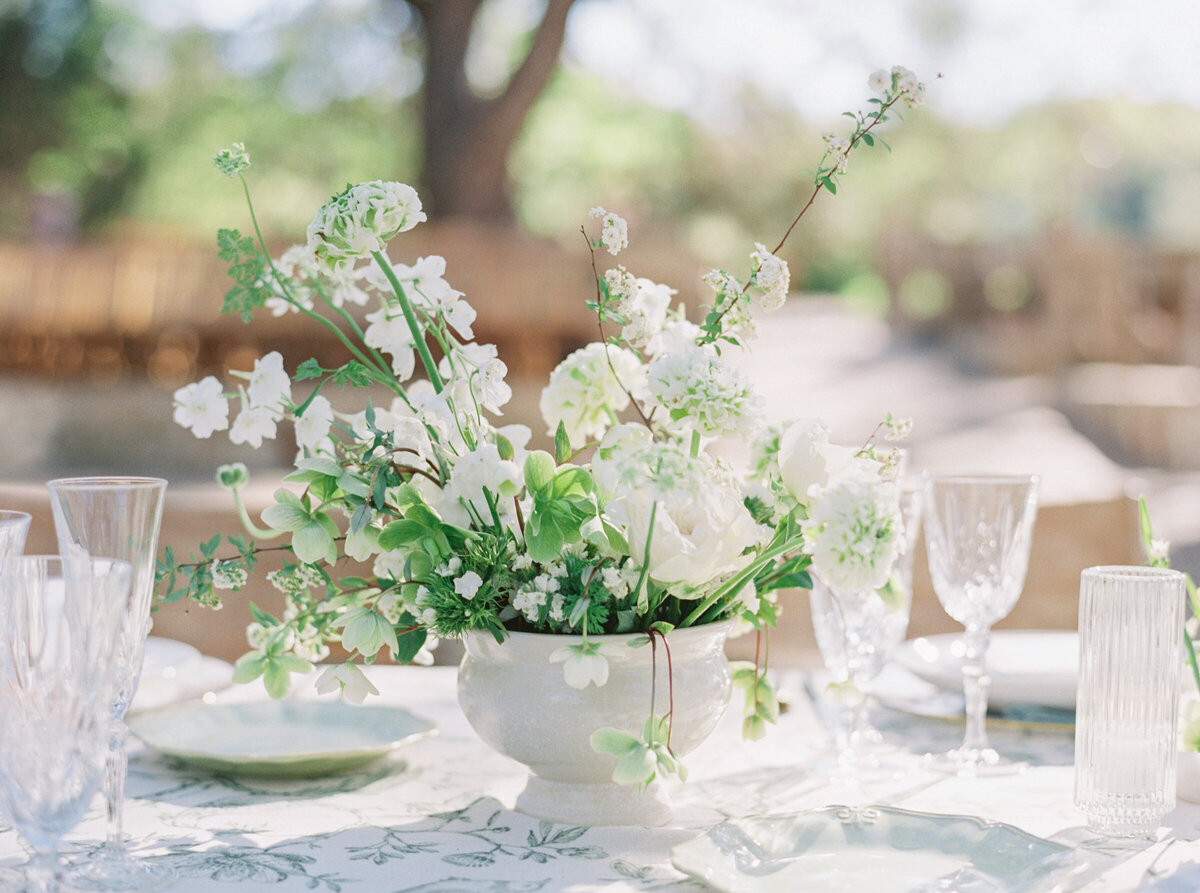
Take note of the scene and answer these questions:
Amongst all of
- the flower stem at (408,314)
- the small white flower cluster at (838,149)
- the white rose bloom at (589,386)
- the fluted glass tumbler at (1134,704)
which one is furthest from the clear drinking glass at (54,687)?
the fluted glass tumbler at (1134,704)

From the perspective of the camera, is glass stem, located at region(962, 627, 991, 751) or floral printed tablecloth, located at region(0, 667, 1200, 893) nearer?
floral printed tablecloth, located at region(0, 667, 1200, 893)

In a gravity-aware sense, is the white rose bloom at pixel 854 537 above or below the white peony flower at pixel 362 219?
below

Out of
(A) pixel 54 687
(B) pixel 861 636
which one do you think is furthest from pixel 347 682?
(B) pixel 861 636

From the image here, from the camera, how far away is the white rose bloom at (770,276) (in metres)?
0.78

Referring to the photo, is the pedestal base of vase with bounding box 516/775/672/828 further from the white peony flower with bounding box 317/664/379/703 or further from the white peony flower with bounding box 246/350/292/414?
the white peony flower with bounding box 246/350/292/414

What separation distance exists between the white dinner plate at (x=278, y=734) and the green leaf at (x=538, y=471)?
0.28 metres

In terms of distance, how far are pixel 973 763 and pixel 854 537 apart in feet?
1.21

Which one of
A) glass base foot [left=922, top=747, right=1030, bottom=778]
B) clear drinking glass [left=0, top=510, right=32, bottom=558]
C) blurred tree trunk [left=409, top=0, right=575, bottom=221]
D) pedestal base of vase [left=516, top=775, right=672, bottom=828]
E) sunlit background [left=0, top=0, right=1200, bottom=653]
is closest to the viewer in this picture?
clear drinking glass [left=0, top=510, right=32, bottom=558]

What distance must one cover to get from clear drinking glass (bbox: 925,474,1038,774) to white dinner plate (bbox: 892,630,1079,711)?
92 millimetres

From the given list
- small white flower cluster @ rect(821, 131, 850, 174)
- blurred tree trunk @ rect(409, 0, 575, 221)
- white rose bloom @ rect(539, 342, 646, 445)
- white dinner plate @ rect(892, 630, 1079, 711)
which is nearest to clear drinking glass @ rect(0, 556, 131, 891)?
white rose bloom @ rect(539, 342, 646, 445)

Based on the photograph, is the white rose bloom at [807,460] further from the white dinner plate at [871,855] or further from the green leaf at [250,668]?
the green leaf at [250,668]

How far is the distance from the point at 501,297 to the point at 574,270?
19 cm

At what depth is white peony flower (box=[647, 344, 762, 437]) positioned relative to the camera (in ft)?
2.44

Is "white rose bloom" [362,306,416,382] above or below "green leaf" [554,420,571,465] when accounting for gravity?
above
